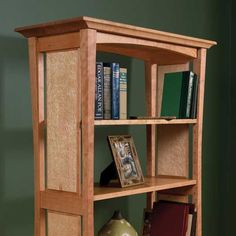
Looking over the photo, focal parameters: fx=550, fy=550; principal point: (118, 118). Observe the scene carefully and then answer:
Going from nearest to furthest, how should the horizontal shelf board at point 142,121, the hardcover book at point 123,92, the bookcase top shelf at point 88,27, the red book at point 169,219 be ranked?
the bookcase top shelf at point 88,27 < the horizontal shelf board at point 142,121 < the hardcover book at point 123,92 < the red book at point 169,219

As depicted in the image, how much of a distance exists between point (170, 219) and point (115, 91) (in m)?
0.62

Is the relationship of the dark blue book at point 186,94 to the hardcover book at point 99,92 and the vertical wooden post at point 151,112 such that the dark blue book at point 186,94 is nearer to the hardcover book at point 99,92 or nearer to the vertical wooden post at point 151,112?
the vertical wooden post at point 151,112

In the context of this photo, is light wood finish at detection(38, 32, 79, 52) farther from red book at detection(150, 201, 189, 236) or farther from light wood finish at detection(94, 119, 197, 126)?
red book at detection(150, 201, 189, 236)

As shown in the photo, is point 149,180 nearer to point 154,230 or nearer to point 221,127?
point 154,230

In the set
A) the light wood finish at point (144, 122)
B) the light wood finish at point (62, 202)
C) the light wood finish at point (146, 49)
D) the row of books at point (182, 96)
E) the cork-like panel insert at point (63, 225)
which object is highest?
the light wood finish at point (146, 49)

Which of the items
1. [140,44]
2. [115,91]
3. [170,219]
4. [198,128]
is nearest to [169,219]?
[170,219]

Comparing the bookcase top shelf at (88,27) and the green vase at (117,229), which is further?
the green vase at (117,229)

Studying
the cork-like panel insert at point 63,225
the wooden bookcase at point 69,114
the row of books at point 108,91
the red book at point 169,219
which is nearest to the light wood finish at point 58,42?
the wooden bookcase at point 69,114

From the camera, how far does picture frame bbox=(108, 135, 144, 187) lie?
76.4 inches

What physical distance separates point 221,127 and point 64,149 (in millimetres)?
1389

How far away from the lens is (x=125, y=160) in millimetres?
1985

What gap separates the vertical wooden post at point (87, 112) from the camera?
1658 mm

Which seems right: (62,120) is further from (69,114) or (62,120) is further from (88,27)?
(88,27)

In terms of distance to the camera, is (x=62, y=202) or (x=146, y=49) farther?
(x=146, y=49)
